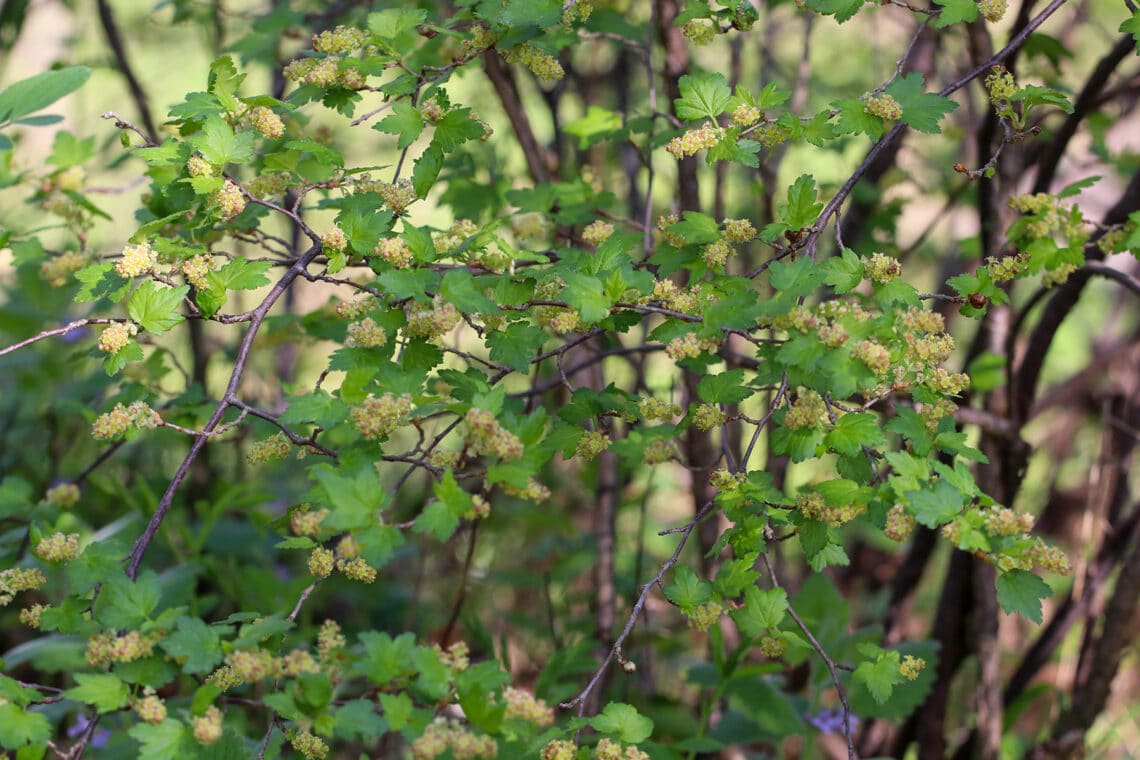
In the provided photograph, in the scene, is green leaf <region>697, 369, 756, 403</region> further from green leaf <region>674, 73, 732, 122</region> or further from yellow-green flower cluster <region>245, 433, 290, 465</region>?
yellow-green flower cluster <region>245, 433, 290, 465</region>

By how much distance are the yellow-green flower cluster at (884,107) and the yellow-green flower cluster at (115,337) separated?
96 centimetres

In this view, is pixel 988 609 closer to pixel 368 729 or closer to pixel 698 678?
pixel 698 678

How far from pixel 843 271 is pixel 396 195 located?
0.59 metres

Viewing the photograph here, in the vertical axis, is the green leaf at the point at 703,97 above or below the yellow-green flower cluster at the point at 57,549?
above

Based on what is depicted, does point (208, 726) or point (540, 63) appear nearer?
point (208, 726)

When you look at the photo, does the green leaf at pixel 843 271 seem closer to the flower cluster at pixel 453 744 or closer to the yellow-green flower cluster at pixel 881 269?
the yellow-green flower cluster at pixel 881 269

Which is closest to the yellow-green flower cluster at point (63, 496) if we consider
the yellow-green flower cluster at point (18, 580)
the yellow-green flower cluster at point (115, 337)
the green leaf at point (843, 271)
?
the yellow-green flower cluster at point (18, 580)

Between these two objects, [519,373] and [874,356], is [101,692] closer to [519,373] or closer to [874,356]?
[519,373]

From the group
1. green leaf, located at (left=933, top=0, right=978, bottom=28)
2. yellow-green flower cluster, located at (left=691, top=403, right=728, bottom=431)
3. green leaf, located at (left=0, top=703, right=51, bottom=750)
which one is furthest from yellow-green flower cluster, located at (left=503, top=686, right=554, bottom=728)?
green leaf, located at (left=933, top=0, right=978, bottom=28)

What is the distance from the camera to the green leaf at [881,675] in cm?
133

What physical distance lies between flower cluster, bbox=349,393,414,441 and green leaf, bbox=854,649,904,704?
2.12 feet

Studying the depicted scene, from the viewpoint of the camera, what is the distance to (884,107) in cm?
137

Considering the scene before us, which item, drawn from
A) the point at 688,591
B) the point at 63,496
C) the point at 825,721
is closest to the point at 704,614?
the point at 688,591

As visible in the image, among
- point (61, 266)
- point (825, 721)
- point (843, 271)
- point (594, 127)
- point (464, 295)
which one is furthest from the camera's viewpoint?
point (825, 721)
